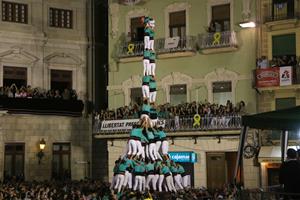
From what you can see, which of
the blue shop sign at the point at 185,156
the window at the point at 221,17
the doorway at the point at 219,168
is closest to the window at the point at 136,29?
the window at the point at 221,17

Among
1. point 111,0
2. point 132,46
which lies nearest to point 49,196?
point 132,46

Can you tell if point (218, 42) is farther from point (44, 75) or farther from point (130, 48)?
point (44, 75)

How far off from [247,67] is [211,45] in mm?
2244

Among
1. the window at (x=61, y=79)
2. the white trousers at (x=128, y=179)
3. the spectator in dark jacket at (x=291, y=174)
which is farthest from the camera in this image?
the window at (x=61, y=79)

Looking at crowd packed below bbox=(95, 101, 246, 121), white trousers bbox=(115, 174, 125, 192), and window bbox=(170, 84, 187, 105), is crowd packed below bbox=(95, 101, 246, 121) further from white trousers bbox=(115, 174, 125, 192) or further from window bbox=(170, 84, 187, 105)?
white trousers bbox=(115, 174, 125, 192)

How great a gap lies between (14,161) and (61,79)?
5.92 meters

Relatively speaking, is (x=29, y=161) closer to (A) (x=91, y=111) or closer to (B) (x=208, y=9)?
(A) (x=91, y=111)

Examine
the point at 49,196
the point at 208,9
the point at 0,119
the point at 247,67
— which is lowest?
the point at 49,196

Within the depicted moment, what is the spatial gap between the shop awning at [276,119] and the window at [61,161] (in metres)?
26.9

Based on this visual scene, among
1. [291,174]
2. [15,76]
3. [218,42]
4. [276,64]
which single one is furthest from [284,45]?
[291,174]

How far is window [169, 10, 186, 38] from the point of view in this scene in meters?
36.0

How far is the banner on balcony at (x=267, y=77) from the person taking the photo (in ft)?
103

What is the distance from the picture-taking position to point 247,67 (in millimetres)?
33625

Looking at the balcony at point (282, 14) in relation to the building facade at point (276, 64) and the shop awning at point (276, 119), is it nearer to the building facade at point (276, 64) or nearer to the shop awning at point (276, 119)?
the building facade at point (276, 64)
